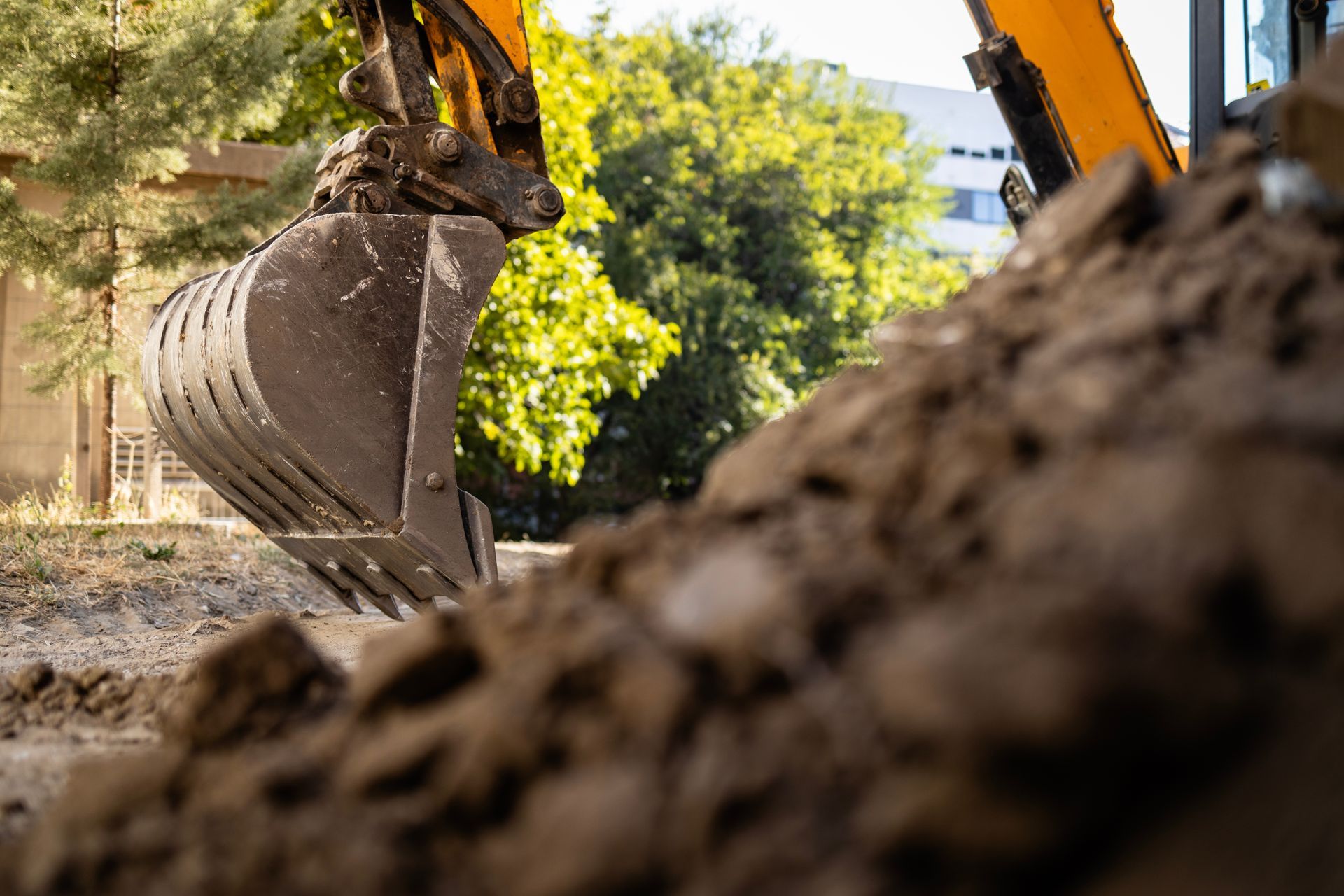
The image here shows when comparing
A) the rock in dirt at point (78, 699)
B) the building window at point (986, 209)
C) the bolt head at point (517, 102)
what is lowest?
the rock in dirt at point (78, 699)

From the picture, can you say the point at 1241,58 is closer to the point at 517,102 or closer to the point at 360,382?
the point at 517,102

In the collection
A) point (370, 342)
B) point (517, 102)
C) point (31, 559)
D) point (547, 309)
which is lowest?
point (31, 559)

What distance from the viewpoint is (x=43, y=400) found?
9367 millimetres

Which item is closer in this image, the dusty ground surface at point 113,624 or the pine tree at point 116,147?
the dusty ground surface at point 113,624

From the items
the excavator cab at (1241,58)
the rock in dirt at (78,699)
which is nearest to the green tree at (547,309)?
the excavator cab at (1241,58)

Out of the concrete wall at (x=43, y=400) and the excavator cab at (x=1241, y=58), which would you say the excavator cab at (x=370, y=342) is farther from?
the concrete wall at (x=43, y=400)

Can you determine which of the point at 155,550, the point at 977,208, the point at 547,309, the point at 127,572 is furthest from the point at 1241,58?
the point at 977,208

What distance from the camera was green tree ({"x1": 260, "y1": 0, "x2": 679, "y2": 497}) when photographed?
31.8 ft

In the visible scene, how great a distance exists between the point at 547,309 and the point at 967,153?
105 ft

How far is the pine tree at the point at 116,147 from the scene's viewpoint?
25.0ft

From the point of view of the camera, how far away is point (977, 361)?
133cm

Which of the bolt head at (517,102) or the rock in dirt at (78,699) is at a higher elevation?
the bolt head at (517,102)

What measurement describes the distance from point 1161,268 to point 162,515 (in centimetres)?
764

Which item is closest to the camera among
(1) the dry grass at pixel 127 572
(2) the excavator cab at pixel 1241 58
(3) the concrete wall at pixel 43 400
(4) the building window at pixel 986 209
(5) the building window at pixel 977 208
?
(2) the excavator cab at pixel 1241 58
